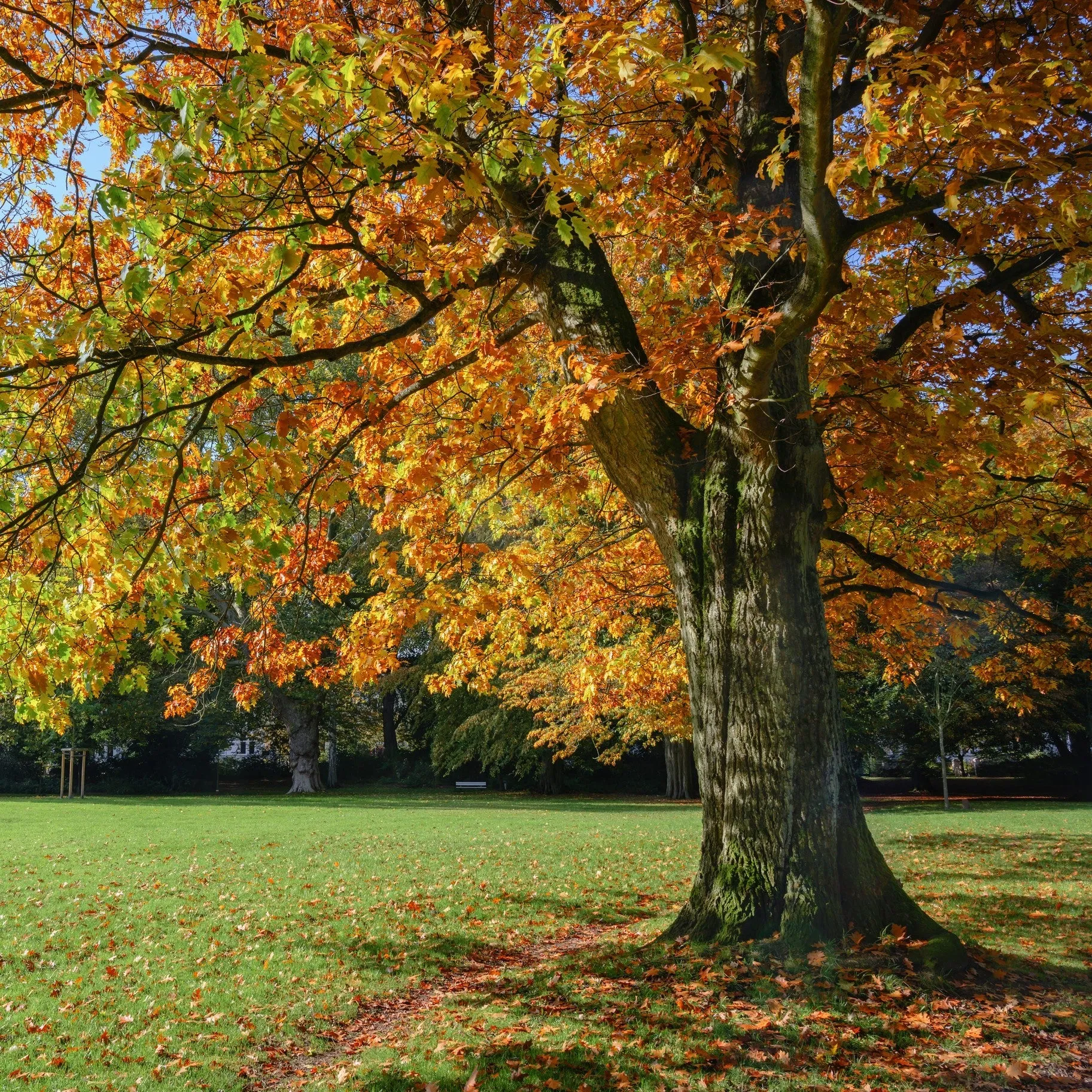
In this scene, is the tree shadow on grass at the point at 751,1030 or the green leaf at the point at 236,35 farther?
the tree shadow on grass at the point at 751,1030

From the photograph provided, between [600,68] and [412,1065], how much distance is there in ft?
20.3

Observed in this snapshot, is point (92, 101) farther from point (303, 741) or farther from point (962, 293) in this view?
point (303, 741)

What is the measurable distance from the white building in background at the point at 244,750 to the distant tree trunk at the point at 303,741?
211 inches

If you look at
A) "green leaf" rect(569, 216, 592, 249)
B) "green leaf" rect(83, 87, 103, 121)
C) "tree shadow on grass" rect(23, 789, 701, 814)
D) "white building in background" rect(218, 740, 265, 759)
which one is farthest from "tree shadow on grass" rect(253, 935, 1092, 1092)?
"white building in background" rect(218, 740, 265, 759)

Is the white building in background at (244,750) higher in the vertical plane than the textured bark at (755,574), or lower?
lower

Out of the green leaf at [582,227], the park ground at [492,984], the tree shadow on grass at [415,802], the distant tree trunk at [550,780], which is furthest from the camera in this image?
the distant tree trunk at [550,780]

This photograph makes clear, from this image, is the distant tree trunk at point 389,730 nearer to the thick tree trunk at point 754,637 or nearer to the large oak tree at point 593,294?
the large oak tree at point 593,294

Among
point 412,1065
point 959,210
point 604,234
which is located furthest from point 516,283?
point 412,1065

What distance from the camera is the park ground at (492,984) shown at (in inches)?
188

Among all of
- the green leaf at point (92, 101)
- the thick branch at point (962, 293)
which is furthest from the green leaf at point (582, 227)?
the thick branch at point (962, 293)

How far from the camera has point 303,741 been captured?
34.9 metres

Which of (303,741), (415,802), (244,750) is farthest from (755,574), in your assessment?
(244,750)

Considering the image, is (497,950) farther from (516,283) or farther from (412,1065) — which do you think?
(516,283)

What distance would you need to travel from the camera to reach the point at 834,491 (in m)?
7.20
